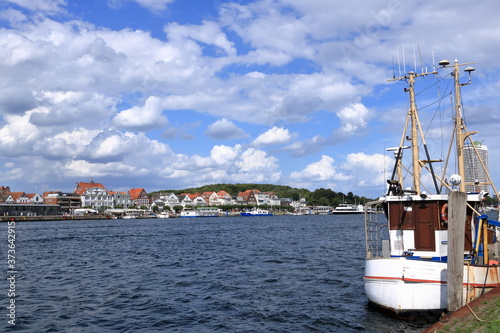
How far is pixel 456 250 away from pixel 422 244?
4706 mm

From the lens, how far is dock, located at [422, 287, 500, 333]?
45.3 ft

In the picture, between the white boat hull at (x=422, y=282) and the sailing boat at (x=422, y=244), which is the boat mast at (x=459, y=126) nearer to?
the sailing boat at (x=422, y=244)

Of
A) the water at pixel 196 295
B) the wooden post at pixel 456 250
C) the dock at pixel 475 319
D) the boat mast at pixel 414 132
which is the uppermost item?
the boat mast at pixel 414 132

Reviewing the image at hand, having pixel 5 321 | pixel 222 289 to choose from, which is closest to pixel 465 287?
pixel 222 289

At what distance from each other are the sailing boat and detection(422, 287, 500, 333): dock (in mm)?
2289

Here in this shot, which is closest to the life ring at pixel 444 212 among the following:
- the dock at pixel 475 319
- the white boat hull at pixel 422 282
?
the white boat hull at pixel 422 282

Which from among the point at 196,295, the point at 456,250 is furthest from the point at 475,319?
the point at 196,295

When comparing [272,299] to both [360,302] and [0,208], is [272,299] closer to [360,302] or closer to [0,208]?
[360,302]

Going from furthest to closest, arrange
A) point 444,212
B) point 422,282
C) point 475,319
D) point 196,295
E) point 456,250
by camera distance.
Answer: point 196,295 → point 444,212 → point 422,282 → point 456,250 → point 475,319

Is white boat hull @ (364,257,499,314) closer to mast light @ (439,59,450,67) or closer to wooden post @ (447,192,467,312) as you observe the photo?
wooden post @ (447,192,467,312)

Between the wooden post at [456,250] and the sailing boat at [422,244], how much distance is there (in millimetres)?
1487

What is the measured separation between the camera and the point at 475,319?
14680 millimetres

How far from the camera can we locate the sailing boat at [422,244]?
1858 cm

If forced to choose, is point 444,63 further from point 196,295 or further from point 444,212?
point 196,295
